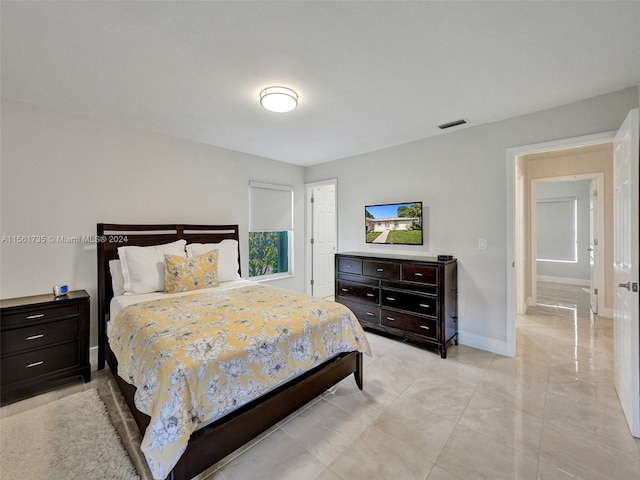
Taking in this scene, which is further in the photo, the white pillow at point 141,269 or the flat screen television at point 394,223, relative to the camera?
the flat screen television at point 394,223

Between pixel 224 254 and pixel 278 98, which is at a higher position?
pixel 278 98

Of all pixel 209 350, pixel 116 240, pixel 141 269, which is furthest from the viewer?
pixel 116 240

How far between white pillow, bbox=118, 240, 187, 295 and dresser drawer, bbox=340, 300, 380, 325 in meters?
2.29

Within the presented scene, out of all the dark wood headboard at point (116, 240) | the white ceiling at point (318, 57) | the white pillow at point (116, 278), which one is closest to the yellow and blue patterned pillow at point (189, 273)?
the white pillow at point (116, 278)

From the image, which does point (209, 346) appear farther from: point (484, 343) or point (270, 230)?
point (270, 230)

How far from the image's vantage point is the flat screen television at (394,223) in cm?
360

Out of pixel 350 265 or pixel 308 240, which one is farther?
pixel 308 240

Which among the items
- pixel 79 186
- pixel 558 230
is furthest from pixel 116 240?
pixel 558 230

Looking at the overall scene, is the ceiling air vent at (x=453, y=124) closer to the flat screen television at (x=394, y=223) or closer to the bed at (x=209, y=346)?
the flat screen television at (x=394, y=223)

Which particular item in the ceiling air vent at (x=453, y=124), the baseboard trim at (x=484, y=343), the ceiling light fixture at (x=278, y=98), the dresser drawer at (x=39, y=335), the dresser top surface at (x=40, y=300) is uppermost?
the ceiling air vent at (x=453, y=124)

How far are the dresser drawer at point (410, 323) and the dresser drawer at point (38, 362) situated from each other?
3090 mm

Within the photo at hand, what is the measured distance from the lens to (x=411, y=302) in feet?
10.3

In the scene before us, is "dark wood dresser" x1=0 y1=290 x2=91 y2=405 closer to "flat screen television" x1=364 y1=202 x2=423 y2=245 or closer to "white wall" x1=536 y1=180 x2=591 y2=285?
"flat screen television" x1=364 y1=202 x2=423 y2=245

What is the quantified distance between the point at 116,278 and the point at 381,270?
2854mm
